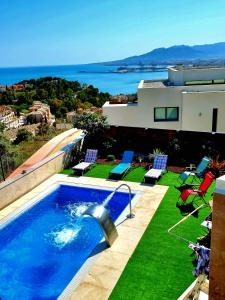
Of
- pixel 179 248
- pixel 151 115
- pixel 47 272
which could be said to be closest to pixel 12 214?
pixel 47 272

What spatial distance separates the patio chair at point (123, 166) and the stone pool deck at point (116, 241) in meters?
0.49

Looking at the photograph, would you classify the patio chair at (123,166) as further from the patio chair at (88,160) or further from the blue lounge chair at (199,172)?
the blue lounge chair at (199,172)

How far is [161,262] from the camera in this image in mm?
9195

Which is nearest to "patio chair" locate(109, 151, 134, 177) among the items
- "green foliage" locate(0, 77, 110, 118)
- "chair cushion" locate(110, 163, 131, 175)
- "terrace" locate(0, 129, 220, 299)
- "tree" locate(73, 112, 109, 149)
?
"chair cushion" locate(110, 163, 131, 175)

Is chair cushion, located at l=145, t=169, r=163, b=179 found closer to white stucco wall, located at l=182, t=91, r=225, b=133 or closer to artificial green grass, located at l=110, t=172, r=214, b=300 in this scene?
artificial green grass, located at l=110, t=172, r=214, b=300

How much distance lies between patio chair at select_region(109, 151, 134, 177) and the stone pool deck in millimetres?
493

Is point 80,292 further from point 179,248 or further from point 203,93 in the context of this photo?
point 203,93

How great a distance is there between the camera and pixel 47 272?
32.0 feet

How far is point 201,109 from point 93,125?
6.46 meters

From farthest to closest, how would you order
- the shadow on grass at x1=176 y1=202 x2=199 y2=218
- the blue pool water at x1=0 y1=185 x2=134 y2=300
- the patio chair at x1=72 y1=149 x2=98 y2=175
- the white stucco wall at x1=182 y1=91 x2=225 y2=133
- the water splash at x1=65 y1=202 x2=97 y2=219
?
the white stucco wall at x1=182 y1=91 x2=225 y2=133
the patio chair at x1=72 y1=149 x2=98 y2=175
the water splash at x1=65 y1=202 x2=97 y2=219
the shadow on grass at x1=176 y1=202 x2=199 y2=218
the blue pool water at x1=0 y1=185 x2=134 y2=300

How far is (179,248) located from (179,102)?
1184 cm

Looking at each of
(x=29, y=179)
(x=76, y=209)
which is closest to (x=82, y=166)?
(x=29, y=179)

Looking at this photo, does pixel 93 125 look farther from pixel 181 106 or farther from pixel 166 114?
pixel 181 106

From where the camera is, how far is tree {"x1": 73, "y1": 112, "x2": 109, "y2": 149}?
18.8 meters
